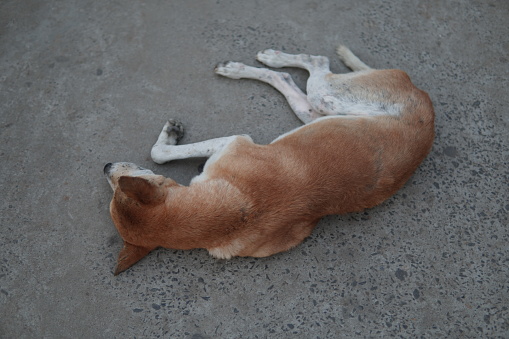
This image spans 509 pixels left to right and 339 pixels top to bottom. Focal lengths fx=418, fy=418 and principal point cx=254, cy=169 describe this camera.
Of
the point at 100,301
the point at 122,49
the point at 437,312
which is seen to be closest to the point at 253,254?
the point at 100,301

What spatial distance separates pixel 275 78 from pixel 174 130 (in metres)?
1.14

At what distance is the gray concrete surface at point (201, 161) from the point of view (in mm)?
3186

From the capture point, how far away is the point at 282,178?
2.98 meters

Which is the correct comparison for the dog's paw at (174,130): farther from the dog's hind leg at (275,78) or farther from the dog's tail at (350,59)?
the dog's tail at (350,59)

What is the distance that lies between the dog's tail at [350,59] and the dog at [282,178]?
0.52 metres

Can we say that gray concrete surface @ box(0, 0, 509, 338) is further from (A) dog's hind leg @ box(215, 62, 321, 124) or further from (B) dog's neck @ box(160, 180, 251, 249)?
(B) dog's neck @ box(160, 180, 251, 249)

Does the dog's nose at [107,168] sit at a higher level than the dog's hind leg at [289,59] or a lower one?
lower

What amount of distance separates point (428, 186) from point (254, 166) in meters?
1.73

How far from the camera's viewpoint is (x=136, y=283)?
3254mm

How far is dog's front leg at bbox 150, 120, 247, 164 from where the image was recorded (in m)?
3.48

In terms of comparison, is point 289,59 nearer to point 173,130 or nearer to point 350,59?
point 350,59

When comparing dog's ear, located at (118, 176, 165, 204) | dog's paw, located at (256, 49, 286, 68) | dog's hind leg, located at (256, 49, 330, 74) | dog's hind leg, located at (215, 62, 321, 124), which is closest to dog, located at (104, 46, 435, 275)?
dog's ear, located at (118, 176, 165, 204)

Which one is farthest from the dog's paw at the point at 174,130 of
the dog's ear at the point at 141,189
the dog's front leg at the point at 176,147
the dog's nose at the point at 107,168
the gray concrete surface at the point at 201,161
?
the dog's ear at the point at 141,189

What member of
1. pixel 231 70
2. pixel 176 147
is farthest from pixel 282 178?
pixel 231 70
